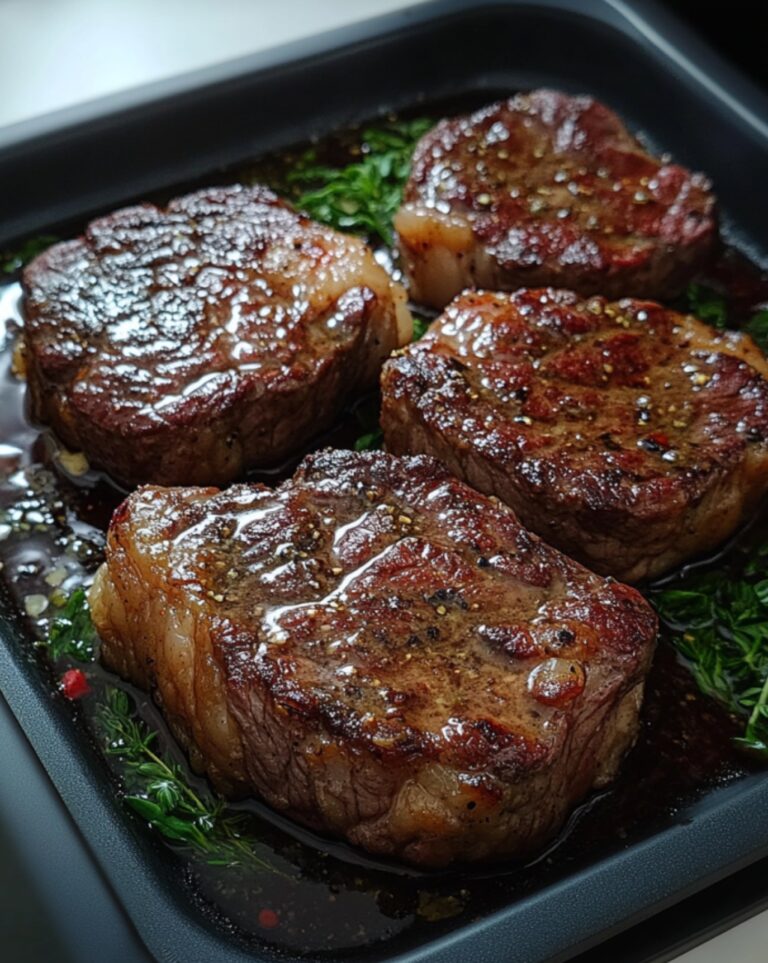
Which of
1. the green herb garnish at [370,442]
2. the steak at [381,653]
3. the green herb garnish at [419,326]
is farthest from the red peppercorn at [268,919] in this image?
the green herb garnish at [419,326]

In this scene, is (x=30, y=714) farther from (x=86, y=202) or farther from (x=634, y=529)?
(x=86, y=202)

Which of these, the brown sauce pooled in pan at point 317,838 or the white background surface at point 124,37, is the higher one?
the white background surface at point 124,37

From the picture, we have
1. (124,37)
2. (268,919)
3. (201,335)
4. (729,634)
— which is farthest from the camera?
(124,37)

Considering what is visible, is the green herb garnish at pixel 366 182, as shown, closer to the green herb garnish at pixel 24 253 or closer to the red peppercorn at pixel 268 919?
the green herb garnish at pixel 24 253

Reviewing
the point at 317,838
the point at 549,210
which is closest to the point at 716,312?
the point at 549,210

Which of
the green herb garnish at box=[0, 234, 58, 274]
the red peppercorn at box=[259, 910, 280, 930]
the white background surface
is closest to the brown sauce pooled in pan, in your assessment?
the red peppercorn at box=[259, 910, 280, 930]

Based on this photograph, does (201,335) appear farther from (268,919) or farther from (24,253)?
(268,919)
